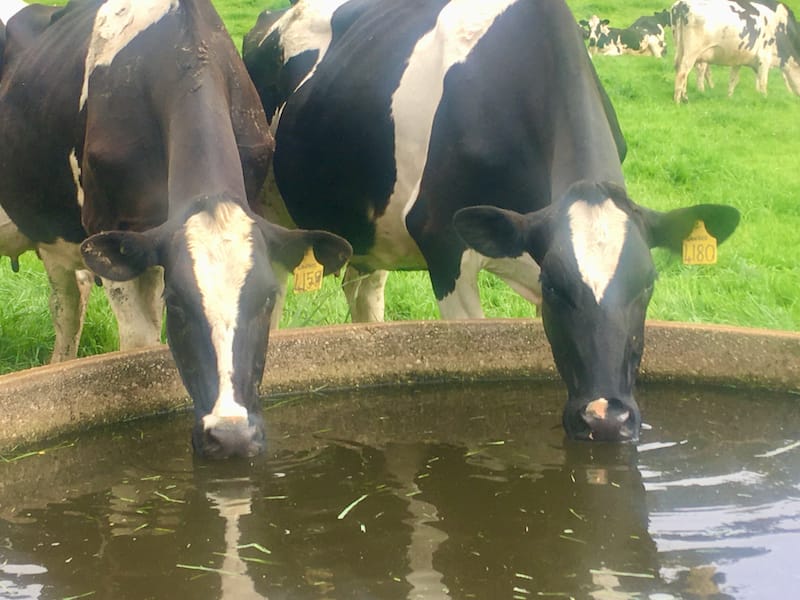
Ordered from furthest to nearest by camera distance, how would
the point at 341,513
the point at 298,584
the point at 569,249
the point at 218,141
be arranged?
the point at 218,141 < the point at 569,249 < the point at 341,513 < the point at 298,584

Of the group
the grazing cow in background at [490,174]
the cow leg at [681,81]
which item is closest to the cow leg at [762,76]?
the cow leg at [681,81]

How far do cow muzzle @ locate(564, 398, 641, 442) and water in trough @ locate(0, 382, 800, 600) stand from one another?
0.34 ft

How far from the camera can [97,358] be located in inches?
177

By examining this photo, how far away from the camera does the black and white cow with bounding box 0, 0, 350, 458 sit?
4102mm

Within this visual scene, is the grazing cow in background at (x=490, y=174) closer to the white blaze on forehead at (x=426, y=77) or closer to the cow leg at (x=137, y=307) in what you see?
the white blaze on forehead at (x=426, y=77)

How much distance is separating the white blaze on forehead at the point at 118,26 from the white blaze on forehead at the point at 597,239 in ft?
6.93

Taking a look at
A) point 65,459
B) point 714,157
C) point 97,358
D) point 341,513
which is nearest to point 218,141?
point 97,358

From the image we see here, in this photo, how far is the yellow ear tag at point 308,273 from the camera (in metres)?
4.74

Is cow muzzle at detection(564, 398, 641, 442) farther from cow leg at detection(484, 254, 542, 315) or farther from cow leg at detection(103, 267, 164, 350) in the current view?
cow leg at detection(103, 267, 164, 350)

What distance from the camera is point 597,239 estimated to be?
4.39m

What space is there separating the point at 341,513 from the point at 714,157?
1028 centimetres

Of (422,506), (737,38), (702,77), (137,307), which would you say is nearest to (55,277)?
(137,307)

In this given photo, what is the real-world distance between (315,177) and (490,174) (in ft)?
4.59

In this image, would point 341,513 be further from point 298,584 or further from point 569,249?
point 569,249
